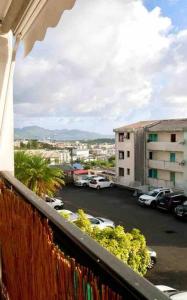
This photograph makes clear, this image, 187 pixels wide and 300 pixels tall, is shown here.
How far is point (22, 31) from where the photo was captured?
194cm

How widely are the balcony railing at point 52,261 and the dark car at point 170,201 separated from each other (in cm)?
1409

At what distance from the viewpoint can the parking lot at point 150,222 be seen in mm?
8281

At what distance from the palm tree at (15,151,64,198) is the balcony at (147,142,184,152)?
1054 centimetres

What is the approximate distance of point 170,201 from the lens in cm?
1523

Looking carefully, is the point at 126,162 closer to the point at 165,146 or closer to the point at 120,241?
the point at 165,146

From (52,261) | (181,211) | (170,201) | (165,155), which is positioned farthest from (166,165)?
(52,261)

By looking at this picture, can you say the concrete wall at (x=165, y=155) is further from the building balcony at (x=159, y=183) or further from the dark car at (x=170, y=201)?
the dark car at (x=170, y=201)

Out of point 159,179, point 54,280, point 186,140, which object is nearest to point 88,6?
point 54,280

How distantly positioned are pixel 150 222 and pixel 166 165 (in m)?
6.54

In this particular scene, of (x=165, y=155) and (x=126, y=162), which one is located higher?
(x=165, y=155)

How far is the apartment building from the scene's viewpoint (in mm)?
18734

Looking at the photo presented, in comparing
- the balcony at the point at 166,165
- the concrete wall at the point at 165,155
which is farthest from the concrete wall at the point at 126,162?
the concrete wall at the point at 165,155

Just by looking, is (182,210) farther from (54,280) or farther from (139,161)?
(54,280)

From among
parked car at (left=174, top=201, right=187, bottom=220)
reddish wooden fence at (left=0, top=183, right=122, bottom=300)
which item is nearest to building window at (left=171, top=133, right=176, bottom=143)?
parked car at (left=174, top=201, right=187, bottom=220)
